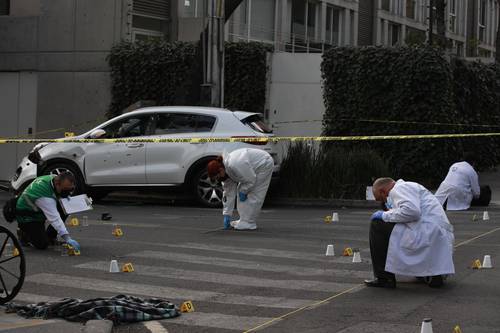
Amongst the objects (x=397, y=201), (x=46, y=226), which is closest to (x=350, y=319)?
(x=397, y=201)

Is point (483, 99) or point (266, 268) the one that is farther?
point (483, 99)

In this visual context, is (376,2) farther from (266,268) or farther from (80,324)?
(80,324)

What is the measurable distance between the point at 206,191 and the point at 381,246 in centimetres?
791

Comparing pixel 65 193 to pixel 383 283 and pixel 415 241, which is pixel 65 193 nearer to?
pixel 383 283

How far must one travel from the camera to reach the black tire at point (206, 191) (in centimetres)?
1609

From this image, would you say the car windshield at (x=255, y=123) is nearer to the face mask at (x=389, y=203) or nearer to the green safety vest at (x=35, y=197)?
the green safety vest at (x=35, y=197)

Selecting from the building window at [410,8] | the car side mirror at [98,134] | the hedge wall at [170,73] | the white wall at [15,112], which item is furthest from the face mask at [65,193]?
the building window at [410,8]

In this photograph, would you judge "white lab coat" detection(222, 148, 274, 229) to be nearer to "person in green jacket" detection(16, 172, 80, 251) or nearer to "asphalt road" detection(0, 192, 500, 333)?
"asphalt road" detection(0, 192, 500, 333)

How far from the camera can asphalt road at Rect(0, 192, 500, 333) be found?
280 inches

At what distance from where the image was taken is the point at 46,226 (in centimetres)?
1120

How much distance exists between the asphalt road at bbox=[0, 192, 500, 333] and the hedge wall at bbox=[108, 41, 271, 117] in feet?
28.2

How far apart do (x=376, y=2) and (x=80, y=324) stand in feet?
119

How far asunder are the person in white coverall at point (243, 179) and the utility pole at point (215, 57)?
6710 millimetres

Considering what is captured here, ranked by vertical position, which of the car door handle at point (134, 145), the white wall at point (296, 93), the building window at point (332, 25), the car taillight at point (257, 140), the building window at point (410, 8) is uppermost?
the building window at point (410, 8)
